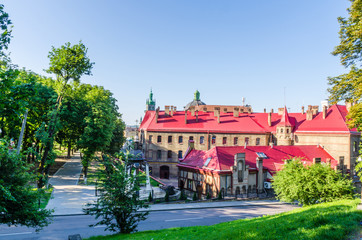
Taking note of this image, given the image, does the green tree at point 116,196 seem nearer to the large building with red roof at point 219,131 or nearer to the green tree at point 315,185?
the green tree at point 315,185

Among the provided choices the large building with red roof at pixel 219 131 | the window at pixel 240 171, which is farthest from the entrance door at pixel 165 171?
the window at pixel 240 171

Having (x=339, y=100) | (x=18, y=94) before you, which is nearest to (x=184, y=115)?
(x=339, y=100)

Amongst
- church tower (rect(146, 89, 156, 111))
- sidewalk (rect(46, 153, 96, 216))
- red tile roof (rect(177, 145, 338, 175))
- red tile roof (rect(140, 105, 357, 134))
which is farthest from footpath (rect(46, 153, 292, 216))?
church tower (rect(146, 89, 156, 111))

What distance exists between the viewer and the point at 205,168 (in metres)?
32.1

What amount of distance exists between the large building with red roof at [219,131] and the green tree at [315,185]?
2865 centimetres

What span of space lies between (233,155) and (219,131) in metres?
17.3

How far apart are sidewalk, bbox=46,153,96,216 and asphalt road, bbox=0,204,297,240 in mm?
1522

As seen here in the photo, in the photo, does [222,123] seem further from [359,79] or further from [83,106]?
[359,79]

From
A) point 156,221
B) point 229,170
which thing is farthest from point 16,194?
point 229,170

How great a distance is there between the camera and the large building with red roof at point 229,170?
30.6 meters

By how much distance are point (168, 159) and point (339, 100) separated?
35.2 metres

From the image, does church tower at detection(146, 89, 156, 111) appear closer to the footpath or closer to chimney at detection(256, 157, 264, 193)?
the footpath

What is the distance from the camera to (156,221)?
2072cm

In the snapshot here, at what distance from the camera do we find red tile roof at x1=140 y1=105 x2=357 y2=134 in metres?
46.9
